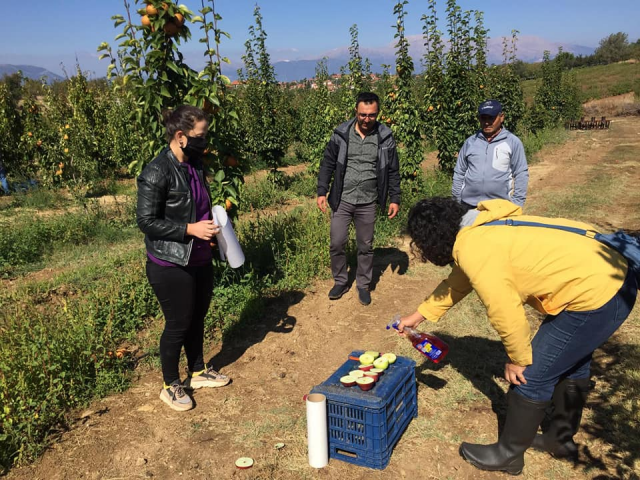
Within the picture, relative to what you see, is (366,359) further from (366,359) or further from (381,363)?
(381,363)

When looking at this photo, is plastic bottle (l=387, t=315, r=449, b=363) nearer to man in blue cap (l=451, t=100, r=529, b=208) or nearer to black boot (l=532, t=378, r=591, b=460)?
black boot (l=532, t=378, r=591, b=460)

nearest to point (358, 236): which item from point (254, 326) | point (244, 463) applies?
point (254, 326)

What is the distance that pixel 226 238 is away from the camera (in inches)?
124

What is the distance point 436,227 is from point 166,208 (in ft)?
5.68

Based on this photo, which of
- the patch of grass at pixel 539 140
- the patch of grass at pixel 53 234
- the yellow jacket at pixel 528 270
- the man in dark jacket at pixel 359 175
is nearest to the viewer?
the yellow jacket at pixel 528 270

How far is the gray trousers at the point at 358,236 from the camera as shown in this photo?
4883mm

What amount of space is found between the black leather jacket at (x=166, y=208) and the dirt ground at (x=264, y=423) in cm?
120

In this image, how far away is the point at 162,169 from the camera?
2928 mm

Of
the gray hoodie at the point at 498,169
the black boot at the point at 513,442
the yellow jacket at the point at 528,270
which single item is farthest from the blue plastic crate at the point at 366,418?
the gray hoodie at the point at 498,169

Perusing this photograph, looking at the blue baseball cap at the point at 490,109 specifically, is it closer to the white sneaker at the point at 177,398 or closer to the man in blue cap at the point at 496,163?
the man in blue cap at the point at 496,163

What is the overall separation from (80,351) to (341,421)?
7.29ft

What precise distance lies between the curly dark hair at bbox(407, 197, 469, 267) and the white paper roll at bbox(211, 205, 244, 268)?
1323 millimetres

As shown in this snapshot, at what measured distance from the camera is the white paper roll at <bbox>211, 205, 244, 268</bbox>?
3.13 meters

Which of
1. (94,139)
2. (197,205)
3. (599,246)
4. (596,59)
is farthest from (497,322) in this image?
(596,59)
